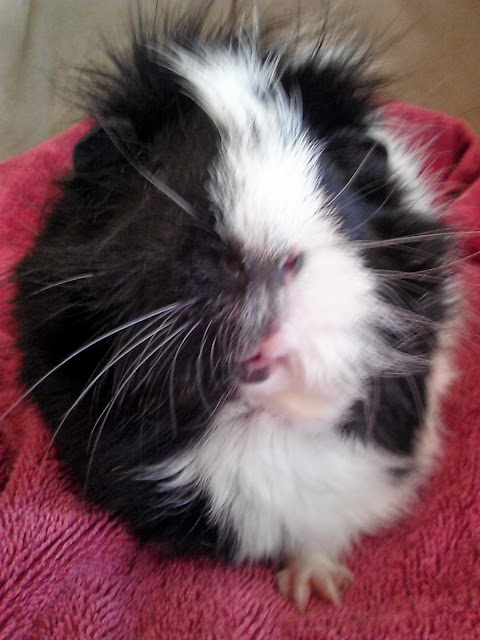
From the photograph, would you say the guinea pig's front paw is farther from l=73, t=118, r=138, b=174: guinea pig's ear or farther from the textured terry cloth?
l=73, t=118, r=138, b=174: guinea pig's ear

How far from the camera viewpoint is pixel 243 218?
0.45m

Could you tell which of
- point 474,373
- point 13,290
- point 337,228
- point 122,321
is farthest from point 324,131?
point 474,373

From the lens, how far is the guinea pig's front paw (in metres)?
0.71

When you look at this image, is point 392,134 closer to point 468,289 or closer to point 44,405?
point 468,289

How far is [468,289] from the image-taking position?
78 cm

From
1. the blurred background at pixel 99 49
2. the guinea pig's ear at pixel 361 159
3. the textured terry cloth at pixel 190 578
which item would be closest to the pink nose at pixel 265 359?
the guinea pig's ear at pixel 361 159

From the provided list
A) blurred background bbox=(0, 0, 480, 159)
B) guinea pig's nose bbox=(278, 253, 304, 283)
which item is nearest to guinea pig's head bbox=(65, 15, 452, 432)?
guinea pig's nose bbox=(278, 253, 304, 283)

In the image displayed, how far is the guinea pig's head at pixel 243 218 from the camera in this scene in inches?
17.9

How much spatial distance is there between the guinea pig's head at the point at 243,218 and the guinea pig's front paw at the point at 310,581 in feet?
0.88

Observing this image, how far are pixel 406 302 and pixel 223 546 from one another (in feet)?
1.09

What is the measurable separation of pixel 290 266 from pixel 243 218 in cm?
5

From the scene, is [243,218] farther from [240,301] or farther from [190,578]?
[190,578]

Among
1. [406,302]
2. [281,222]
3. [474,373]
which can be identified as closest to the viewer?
[281,222]

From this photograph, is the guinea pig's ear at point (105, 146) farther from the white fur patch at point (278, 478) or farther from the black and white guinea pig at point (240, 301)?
the white fur patch at point (278, 478)
